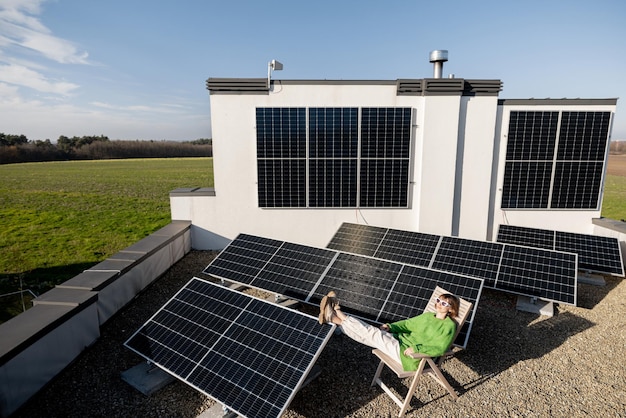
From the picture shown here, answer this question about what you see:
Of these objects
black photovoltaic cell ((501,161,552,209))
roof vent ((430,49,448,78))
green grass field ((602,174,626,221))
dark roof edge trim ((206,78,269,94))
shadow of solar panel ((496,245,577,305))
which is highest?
roof vent ((430,49,448,78))

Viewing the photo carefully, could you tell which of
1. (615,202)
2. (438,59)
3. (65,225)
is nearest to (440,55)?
(438,59)

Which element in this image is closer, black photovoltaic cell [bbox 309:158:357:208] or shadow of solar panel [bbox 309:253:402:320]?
shadow of solar panel [bbox 309:253:402:320]

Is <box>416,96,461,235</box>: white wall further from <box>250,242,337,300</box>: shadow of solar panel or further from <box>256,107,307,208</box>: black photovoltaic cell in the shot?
<box>250,242,337,300</box>: shadow of solar panel

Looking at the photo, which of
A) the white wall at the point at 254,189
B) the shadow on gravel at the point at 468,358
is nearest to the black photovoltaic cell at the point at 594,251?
the shadow on gravel at the point at 468,358

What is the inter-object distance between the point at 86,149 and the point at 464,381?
270 feet

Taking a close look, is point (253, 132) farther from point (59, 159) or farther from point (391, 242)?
point (59, 159)

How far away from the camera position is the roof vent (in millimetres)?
12039

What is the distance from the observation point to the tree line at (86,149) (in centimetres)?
6062

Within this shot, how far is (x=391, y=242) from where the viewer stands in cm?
1052

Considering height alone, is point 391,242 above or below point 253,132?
below

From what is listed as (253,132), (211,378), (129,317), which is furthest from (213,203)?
(211,378)

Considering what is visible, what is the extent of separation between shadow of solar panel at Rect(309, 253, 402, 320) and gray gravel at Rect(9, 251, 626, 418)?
0.79 metres

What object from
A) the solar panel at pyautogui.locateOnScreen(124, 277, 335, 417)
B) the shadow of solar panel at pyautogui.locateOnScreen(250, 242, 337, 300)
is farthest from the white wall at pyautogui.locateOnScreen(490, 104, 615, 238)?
the solar panel at pyautogui.locateOnScreen(124, 277, 335, 417)

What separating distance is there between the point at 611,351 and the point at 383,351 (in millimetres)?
4966
